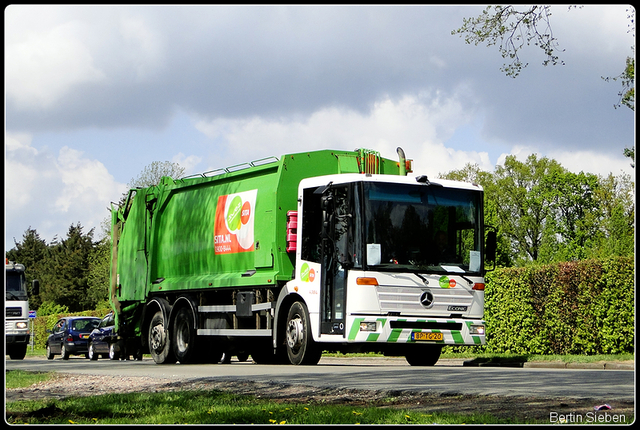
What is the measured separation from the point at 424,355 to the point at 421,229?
3.18m

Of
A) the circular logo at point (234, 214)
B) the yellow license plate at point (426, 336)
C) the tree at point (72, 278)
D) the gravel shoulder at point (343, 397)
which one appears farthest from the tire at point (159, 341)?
the tree at point (72, 278)

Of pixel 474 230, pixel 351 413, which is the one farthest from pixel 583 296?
pixel 351 413

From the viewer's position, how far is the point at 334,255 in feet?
50.0

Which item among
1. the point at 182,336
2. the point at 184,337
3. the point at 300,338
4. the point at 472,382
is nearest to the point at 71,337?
the point at 182,336

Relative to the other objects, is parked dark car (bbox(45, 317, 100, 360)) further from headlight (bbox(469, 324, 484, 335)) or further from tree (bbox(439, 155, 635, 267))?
tree (bbox(439, 155, 635, 267))

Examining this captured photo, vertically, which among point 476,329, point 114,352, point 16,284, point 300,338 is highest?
point 16,284

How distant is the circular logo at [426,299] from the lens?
15250 mm

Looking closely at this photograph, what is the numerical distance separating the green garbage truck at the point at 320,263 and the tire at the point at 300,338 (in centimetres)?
3

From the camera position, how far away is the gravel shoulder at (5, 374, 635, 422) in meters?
7.68

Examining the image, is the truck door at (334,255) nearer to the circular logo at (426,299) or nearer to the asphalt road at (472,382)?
the circular logo at (426,299)

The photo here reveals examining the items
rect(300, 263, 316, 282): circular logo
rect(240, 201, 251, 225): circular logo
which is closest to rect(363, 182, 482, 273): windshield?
rect(300, 263, 316, 282): circular logo

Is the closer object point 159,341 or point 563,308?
point 159,341

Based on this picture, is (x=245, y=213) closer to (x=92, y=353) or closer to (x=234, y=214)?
(x=234, y=214)

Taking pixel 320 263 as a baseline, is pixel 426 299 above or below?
below
